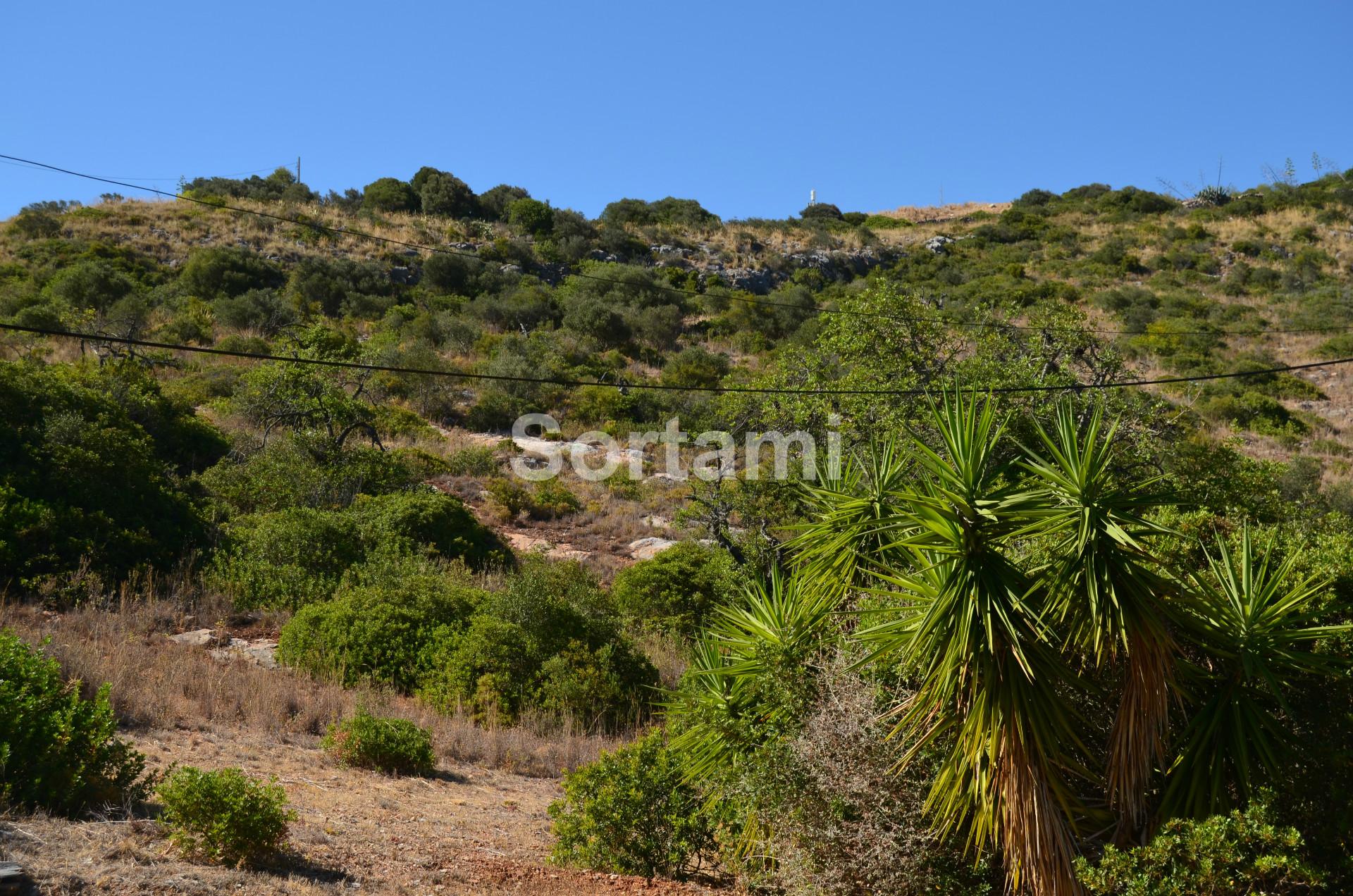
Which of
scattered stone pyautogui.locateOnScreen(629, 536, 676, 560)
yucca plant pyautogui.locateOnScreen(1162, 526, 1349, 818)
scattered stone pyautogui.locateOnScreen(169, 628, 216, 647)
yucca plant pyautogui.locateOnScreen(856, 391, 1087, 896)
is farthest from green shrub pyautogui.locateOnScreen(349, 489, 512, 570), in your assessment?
yucca plant pyautogui.locateOnScreen(1162, 526, 1349, 818)

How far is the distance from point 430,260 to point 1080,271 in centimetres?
2994

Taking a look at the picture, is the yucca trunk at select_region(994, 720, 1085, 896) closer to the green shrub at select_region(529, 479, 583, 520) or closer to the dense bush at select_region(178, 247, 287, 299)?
the green shrub at select_region(529, 479, 583, 520)

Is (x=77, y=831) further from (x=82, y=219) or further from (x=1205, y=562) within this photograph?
(x=82, y=219)

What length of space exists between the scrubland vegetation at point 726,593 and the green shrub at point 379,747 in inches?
1.5

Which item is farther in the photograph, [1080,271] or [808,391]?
[1080,271]

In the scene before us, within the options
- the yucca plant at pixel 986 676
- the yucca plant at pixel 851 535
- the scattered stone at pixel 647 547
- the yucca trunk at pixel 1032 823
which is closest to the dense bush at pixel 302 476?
the scattered stone at pixel 647 547

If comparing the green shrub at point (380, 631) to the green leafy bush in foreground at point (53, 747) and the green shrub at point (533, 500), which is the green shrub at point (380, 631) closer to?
the green leafy bush in foreground at point (53, 747)

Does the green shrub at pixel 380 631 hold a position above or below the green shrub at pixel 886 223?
below

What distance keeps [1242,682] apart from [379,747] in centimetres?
650

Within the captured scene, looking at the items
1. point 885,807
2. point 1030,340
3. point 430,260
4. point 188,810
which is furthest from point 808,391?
point 430,260

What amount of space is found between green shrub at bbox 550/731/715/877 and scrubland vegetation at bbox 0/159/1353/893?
0.03 meters

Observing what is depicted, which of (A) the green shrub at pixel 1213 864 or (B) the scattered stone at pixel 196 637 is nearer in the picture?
(A) the green shrub at pixel 1213 864

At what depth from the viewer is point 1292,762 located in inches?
208

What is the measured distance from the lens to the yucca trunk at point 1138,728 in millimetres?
5059
